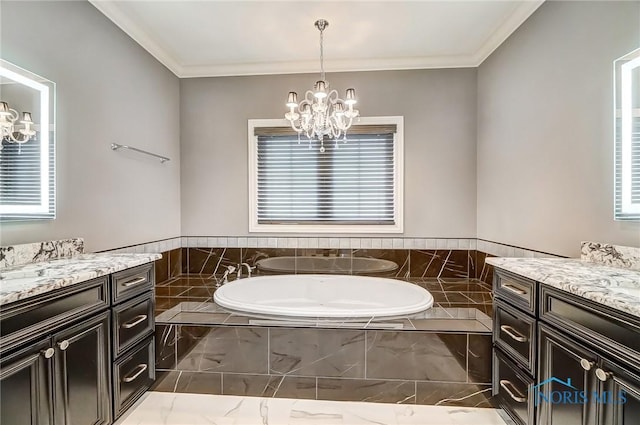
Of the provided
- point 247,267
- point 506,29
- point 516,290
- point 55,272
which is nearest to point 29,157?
point 55,272

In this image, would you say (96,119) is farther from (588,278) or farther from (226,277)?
(588,278)

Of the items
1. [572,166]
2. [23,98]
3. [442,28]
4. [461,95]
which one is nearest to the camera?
[23,98]

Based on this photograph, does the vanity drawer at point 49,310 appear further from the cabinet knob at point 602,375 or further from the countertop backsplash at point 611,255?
the countertop backsplash at point 611,255

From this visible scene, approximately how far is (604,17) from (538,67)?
0.50 m

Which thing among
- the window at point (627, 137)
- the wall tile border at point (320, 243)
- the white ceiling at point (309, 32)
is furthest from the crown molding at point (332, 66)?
the wall tile border at point (320, 243)

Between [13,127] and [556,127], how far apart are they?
310cm

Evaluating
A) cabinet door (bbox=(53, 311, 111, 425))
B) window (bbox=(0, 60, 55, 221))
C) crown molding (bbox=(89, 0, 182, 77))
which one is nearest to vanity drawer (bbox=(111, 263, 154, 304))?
cabinet door (bbox=(53, 311, 111, 425))

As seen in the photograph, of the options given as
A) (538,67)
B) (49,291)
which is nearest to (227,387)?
(49,291)

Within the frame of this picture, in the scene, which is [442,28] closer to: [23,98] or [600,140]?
[600,140]

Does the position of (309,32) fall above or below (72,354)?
above

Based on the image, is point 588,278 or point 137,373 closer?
point 588,278

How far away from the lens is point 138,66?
2484mm

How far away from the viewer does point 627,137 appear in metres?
1.46

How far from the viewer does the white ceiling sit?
6.97 feet
